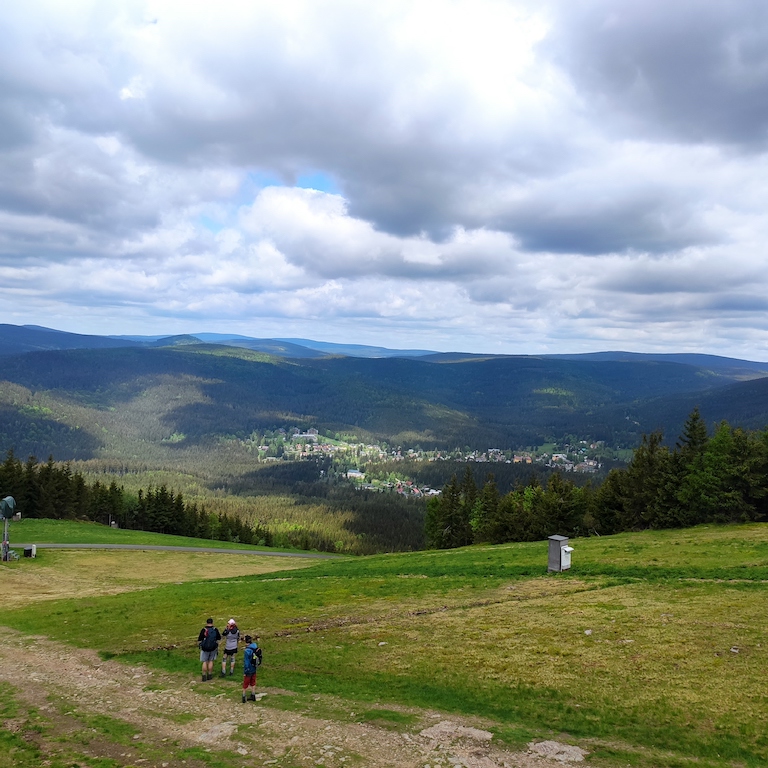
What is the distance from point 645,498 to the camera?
2685 inches

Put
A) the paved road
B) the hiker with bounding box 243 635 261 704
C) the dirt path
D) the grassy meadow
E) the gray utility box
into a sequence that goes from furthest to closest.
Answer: the paved road, the gray utility box, the hiker with bounding box 243 635 261 704, the grassy meadow, the dirt path

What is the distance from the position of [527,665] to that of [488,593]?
38.9 feet

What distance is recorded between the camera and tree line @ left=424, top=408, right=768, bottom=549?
58.8m

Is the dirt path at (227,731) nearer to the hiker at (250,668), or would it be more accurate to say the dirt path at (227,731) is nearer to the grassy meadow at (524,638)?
the hiker at (250,668)

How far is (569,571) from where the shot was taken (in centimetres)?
3747

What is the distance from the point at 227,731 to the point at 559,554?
27.5 metres

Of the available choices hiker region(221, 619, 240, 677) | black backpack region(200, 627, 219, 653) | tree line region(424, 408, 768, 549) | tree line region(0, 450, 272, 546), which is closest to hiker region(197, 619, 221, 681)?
black backpack region(200, 627, 219, 653)

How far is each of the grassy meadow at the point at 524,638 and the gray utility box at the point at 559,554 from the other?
1.04m

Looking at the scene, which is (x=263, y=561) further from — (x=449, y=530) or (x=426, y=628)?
(x=426, y=628)

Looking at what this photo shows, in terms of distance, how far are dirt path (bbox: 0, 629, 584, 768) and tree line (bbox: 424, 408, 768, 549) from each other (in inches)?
2211

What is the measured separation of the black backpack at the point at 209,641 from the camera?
22.2 meters

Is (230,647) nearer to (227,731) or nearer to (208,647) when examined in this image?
(208,647)

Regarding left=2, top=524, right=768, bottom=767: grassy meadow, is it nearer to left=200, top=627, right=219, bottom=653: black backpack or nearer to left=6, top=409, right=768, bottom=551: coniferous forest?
left=200, top=627, right=219, bottom=653: black backpack

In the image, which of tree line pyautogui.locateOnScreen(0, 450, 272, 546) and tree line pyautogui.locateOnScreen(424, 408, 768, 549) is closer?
tree line pyautogui.locateOnScreen(424, 408, 768, 549)
